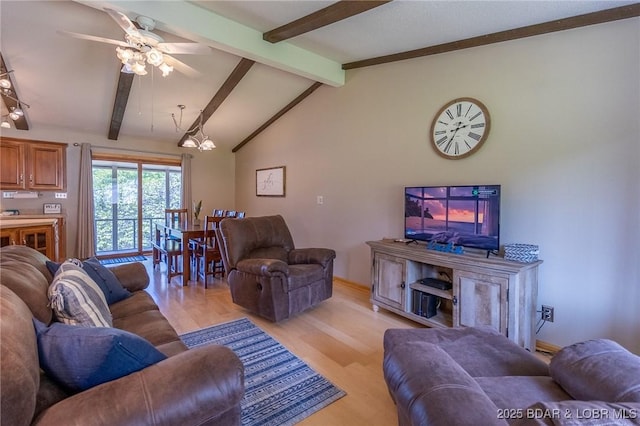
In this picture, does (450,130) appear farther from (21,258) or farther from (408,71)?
(21,258)

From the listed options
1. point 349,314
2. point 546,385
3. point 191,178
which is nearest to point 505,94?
point 546,385

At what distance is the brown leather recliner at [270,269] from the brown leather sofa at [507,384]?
1502mm

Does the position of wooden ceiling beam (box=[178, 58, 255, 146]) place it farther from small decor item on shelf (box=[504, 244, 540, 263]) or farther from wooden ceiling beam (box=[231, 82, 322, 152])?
small decor item on shelf (box=[504, 244, 540, 263])

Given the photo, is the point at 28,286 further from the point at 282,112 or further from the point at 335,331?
the point at 282,112

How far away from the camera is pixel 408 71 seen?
3.48 metres

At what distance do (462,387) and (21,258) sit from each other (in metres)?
2.25

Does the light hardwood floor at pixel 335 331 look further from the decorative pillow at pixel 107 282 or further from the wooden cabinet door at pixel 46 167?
the wooden cabinet door at pixel 46 167

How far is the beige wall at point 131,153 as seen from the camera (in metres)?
5.01

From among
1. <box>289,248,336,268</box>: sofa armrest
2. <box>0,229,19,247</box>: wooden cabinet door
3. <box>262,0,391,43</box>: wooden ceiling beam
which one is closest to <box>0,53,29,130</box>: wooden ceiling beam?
<box>0,229,19,247</box>: wooden cabinet door

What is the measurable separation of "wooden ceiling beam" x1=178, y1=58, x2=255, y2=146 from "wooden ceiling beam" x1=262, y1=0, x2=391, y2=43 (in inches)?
29.6

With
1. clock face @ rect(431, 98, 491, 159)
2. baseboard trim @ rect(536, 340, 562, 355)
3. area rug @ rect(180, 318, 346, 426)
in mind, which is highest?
clock face @ rect(431, 98, 491, 159)

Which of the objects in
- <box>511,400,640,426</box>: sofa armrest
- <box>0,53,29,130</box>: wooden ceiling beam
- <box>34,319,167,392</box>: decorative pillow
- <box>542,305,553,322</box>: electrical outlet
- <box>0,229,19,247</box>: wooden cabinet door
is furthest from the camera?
<box>0,53,29,130</box>: wooden ceiling beam

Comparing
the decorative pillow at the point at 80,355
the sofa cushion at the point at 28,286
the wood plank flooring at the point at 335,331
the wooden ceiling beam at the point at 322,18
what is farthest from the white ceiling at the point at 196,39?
the wood plank flooring at the point at 335,331

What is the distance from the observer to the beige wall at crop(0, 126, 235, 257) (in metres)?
5.01
